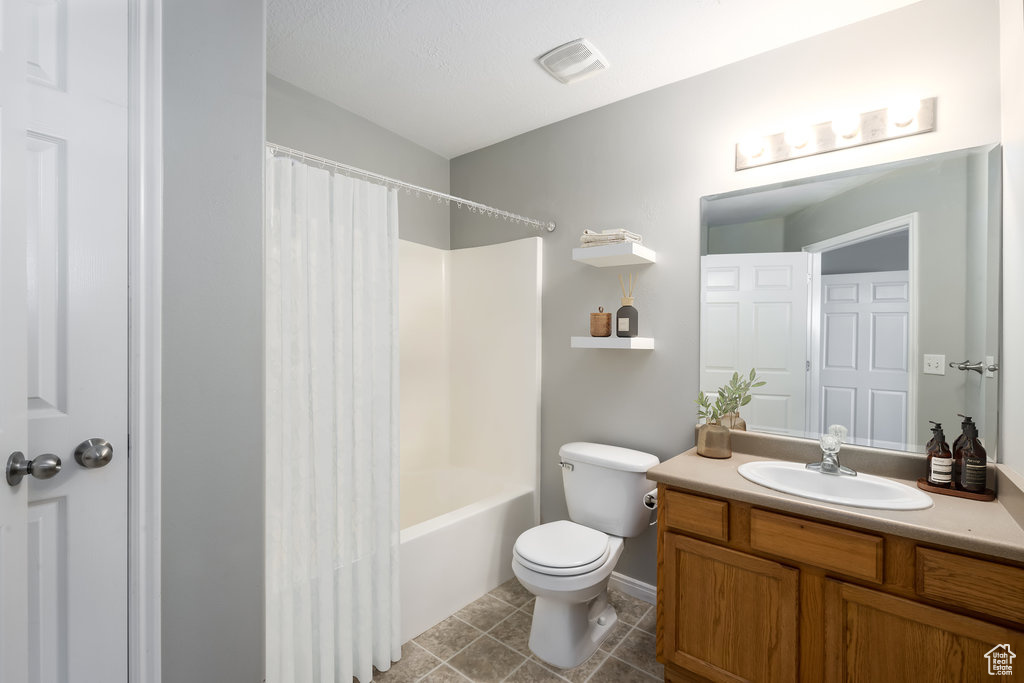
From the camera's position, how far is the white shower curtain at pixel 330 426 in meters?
1.48

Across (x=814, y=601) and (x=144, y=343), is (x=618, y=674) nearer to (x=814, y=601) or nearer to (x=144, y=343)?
(x=814, y=601)

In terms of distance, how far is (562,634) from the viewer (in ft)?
6.02

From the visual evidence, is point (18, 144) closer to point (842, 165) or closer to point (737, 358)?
point (737, 358)

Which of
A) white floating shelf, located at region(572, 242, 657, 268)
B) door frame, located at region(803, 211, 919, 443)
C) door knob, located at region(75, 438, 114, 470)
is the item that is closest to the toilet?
door frame, located at region(803, 211, 919, 443)

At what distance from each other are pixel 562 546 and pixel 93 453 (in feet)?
5.14

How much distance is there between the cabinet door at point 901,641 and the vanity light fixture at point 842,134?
1577 millimetres

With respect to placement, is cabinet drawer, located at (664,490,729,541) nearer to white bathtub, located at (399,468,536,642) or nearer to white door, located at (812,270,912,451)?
white door, located at (812,270,912,451)

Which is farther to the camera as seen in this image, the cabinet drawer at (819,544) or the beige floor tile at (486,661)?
the beige floor tile at (486,661)

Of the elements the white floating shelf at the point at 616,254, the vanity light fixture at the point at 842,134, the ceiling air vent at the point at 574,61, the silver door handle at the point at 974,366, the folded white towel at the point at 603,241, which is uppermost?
the ceiling air vent at the point at 574,61

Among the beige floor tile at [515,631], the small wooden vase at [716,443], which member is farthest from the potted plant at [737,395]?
the beige floor tile at [515,631]

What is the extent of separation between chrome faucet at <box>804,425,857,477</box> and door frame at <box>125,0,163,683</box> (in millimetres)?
2069

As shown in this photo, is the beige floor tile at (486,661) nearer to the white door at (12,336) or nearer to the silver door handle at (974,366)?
the white door at (12,336)

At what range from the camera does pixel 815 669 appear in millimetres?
1361

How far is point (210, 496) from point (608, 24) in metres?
2.10
